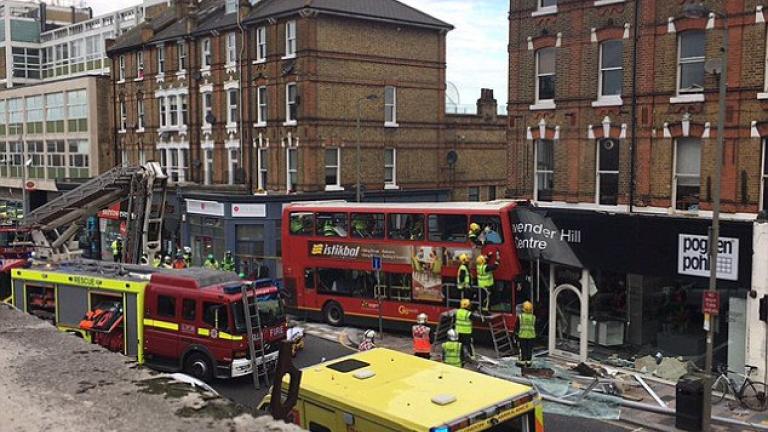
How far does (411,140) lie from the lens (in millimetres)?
40938

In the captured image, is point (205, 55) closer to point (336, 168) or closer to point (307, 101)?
point (307, 101)

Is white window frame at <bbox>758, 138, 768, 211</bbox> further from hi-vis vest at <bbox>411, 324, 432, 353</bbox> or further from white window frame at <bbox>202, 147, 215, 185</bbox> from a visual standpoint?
white window frame at <bbox>202, 147, 215, 185</bbox>

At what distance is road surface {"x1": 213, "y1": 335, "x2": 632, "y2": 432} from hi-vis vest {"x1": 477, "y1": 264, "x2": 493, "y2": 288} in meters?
4.54

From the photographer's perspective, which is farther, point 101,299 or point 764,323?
point 101,299

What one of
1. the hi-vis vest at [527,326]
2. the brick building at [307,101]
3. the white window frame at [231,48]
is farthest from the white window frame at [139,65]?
the hi-vis vest at [527,326]

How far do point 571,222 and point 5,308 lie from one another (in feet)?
45.2

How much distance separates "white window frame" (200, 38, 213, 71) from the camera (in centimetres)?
4191

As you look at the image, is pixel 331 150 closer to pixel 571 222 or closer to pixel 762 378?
pixel 571 222

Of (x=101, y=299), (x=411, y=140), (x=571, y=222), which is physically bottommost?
(x=101, y=299)

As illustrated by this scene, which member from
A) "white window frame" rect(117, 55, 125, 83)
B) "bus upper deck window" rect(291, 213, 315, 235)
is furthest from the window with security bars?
"white window frame" rect(117, 55, 125, 83)

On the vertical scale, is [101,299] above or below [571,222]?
below

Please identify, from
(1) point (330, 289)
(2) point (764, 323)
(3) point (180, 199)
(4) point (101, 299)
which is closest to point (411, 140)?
(3) point (180, 199)

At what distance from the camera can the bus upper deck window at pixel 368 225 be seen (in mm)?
25391

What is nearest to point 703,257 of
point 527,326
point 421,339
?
point 527,326
